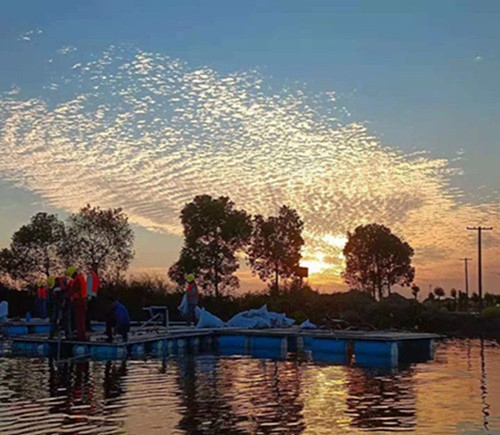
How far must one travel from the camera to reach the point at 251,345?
1201 inches

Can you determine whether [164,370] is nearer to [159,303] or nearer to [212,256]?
[159,303]

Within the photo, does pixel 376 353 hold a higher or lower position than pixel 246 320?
lower

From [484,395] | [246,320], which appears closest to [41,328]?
[246,320]

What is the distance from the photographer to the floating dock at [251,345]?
2530 cm

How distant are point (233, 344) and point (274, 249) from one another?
A: 22964mm

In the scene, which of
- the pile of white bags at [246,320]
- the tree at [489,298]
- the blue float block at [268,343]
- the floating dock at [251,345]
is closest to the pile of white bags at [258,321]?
the pile of white bags at [246,320]

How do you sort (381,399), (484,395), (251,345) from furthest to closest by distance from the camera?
(251,345), (484,395), (381,399)

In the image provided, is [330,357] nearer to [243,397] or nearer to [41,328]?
[243,397]

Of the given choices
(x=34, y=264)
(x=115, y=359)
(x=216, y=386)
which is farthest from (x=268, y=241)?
(x=216, y=386)

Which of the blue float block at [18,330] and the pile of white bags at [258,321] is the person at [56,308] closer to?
the pile of white bags at [258,321]

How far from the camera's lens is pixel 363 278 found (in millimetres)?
67875

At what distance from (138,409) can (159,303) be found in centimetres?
2902

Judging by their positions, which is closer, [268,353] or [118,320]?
[118,320]

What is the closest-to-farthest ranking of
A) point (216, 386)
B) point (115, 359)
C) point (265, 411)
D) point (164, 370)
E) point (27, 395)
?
point (265, 411)
point (27, 395)
point (216, 386)
point (164, 370)
point (115, 359)
